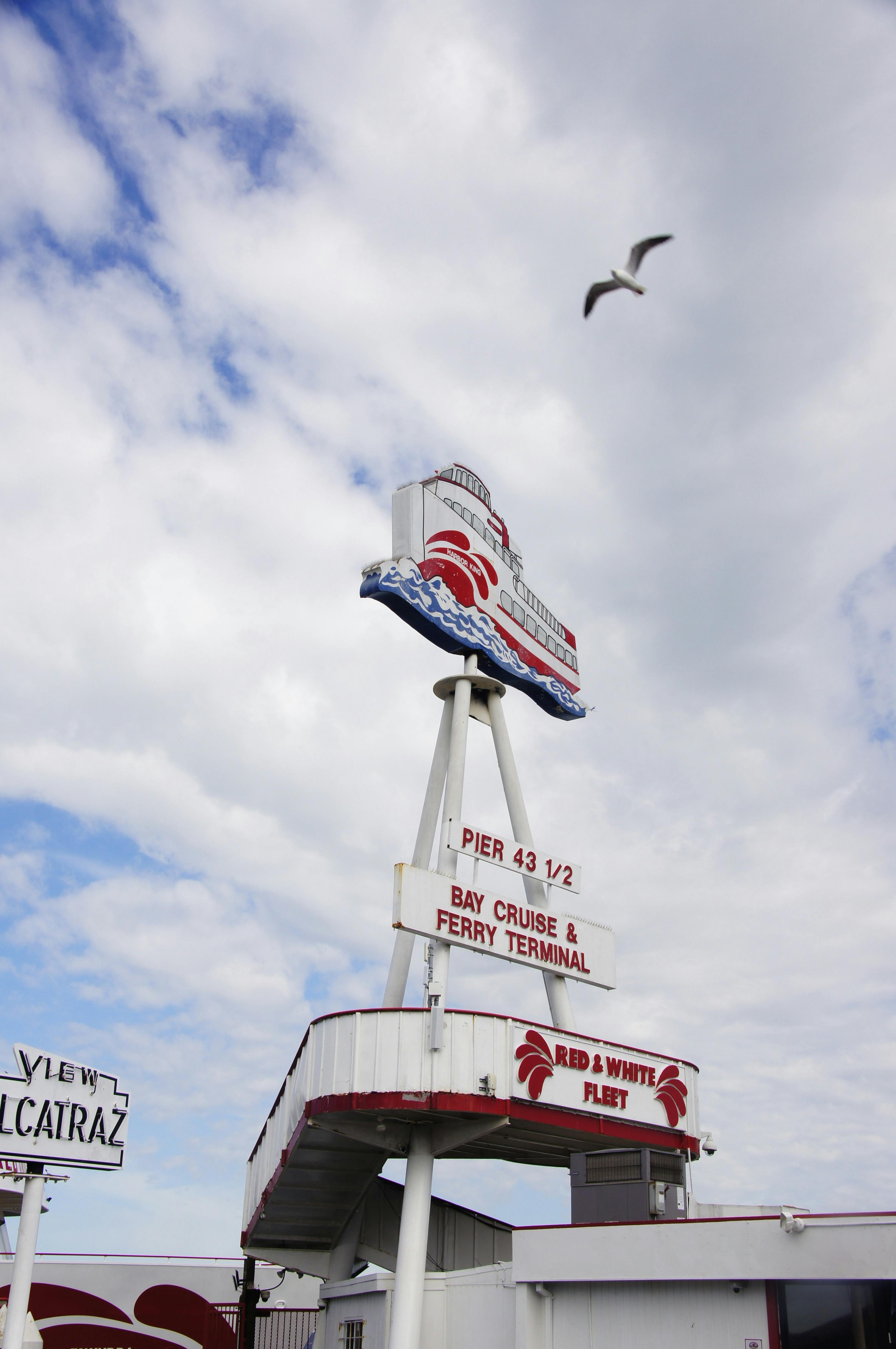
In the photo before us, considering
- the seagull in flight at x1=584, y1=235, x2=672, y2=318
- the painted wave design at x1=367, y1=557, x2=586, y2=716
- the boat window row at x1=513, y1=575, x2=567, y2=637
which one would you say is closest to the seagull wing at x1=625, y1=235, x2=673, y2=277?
the seagull in flight at x1=584, y1=235, x2=672, y2=318

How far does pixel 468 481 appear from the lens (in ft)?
121

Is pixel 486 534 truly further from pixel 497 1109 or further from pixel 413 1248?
pixel 413 1248

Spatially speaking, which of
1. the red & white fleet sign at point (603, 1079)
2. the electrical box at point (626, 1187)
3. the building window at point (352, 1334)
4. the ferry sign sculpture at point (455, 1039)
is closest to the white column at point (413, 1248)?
the ferry sign sculpture at point (455, 1039)

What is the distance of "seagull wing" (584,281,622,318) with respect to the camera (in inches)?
744

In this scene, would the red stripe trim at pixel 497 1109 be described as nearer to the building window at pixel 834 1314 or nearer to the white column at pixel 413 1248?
the white column at pixel 413 1248

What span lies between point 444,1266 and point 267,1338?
2243 cm

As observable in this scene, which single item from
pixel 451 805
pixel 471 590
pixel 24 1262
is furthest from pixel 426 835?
pixel 24 1262

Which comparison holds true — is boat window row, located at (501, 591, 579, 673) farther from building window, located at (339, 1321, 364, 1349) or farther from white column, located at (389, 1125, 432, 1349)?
building window, located at (339, 1321, 364, 1349)

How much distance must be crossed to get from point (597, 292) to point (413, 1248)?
20.4 meters

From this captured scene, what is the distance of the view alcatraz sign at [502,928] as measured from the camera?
26781 millimetres

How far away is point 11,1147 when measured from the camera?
22484 millimetres

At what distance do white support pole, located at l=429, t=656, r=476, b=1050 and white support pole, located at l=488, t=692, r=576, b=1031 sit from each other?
1207mm

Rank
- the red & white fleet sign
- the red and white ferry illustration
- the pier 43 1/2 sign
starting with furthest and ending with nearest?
the red and white ferry illustration < the red & white fleet sign < the pier 43 1/2 sign

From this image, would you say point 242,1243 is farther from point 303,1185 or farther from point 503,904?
point 503,904
